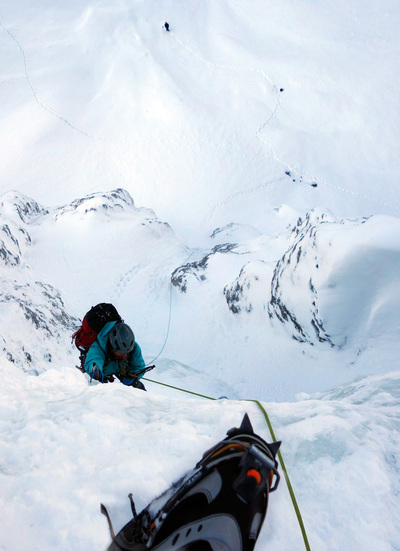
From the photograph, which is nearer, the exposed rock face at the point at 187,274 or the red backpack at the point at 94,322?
the red backpack at the point at 94,322

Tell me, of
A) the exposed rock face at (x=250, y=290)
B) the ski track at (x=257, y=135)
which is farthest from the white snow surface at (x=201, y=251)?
the ski track at (x=257, y=135)

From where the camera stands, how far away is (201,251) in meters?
20.1

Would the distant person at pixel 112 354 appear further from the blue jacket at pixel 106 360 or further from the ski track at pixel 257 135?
the ski track at pixel 257 135

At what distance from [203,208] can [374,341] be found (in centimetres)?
2079

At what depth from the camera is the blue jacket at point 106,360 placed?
4.41 metres

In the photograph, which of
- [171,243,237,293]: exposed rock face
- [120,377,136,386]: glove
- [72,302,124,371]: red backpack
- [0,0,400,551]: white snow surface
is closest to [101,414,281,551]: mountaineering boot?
[0,0,400,551]: white snow surface

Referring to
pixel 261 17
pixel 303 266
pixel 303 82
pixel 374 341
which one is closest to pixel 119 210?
pixel 303 266

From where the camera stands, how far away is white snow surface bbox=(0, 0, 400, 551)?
2680 mm

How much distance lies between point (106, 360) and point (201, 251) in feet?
51.2

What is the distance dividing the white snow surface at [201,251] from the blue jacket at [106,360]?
38 cm

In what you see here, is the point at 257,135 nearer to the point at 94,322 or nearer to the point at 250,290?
the point at 250,290

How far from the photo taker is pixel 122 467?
8.71 feet

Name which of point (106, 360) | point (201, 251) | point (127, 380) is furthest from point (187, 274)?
point (106, 360)

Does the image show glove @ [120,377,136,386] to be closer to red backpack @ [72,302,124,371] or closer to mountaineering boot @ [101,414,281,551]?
red backpack @ [72,302,124,371]
